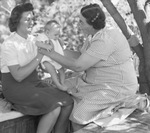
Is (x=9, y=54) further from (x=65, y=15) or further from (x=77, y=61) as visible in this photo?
(x=65, y=15)

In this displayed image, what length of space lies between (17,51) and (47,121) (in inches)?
27.8

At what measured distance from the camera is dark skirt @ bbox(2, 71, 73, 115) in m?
2.95

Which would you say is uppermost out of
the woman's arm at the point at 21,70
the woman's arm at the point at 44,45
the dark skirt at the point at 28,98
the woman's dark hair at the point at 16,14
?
the woman's dark hair at the point at 16,14

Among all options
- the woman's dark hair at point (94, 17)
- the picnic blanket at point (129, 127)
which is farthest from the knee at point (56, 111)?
the woman's dark hair at point (94, 17)

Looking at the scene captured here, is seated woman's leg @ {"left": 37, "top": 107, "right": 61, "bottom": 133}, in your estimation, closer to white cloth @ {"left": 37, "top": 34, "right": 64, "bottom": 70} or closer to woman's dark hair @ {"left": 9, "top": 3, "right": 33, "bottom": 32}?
white cloth @ {"left": 37, "top": 34, "right": 64, "bottom": 70}

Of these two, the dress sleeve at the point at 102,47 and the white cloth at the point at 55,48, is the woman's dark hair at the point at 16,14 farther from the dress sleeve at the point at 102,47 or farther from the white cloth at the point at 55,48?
the dress sleeve at the point at 102,47

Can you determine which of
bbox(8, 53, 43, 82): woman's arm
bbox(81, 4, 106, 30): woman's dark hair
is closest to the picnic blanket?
bbox(8, 53, 43, 82): woman's arm

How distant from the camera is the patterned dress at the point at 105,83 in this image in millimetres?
3086

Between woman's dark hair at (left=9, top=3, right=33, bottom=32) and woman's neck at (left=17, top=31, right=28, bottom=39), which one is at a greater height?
woman's dark hair at (left=9, top=3, right=33, bottom=32)

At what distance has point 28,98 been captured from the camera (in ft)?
9.67

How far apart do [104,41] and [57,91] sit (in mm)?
689

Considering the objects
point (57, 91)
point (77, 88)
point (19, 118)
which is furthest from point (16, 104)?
point (77, 88)

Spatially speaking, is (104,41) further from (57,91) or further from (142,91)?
(142,91)

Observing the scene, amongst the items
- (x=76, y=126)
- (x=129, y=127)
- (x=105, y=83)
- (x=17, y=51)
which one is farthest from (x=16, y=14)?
(x=129, y=127)
